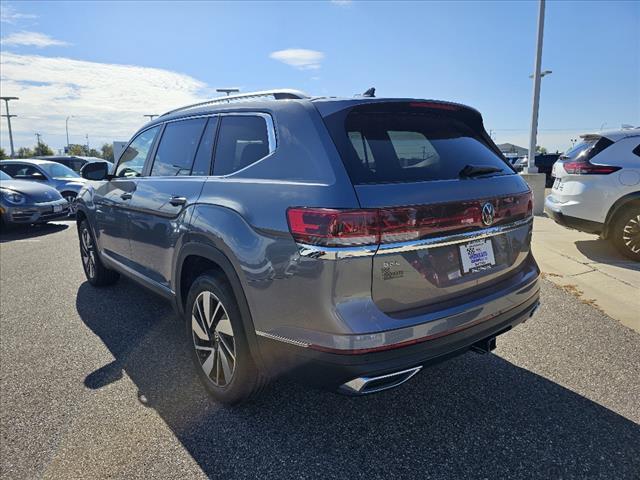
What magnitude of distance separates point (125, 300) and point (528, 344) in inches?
155

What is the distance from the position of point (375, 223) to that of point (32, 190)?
1056cm

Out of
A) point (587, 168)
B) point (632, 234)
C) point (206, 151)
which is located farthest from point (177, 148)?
point (632, 234)

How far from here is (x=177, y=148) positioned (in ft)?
10.9

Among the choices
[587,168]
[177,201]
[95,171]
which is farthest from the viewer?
[587,168]

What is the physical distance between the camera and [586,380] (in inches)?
115

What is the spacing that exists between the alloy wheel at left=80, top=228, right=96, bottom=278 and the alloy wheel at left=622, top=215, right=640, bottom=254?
6.56 metres

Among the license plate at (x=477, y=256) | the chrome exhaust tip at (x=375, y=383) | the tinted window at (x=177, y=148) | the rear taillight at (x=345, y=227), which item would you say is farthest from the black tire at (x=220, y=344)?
the license plate at (x=477, y=256)

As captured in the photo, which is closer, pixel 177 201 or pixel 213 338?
pixel 213 338

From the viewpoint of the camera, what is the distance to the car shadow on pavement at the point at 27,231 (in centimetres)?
937

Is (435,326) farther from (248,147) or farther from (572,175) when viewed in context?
(572,175)

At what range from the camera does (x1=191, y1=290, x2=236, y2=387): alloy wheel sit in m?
2.53

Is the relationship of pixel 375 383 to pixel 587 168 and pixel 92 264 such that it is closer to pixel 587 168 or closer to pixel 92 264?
pixel 92 264

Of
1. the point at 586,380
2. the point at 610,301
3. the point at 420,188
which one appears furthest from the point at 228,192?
the point at 610,301

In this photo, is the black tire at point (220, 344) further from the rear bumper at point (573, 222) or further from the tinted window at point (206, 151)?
the rear bumper at point (573, 222)
